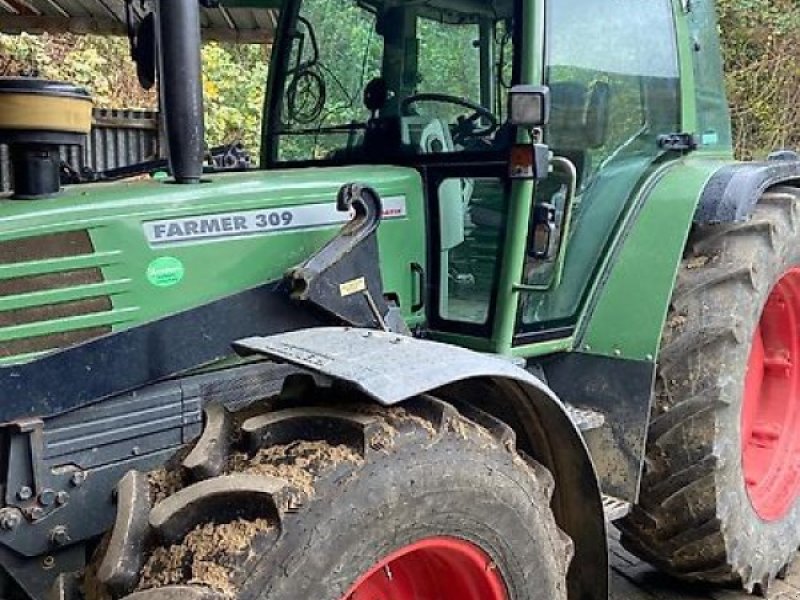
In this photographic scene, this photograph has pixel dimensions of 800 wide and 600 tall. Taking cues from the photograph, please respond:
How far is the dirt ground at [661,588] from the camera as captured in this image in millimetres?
3725

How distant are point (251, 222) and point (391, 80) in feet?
2.66

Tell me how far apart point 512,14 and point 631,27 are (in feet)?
2.00

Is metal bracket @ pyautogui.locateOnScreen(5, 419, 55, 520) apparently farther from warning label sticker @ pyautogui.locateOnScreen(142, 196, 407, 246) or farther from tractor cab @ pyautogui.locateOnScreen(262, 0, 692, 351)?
tractor cab @ pyautogui.locateOnScreen(262, 0, 692, 351)

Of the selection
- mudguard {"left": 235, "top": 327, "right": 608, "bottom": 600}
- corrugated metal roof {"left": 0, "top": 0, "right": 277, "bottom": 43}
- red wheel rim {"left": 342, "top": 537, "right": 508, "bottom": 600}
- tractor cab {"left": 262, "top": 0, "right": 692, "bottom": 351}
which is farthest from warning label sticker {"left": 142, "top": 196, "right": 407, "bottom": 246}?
corrugated metal roof {"left": 0, "top": 0, "right": 277, "bottom": 43}

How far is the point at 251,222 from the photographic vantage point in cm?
277

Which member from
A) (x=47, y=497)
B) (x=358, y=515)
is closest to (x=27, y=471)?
(x=47, y=497)

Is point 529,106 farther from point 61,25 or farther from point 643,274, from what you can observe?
point 61,25

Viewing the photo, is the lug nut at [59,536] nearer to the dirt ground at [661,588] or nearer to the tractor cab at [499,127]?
the tractor cab at [499,127]

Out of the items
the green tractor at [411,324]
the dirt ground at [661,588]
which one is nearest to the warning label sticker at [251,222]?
the green tractor at [411,324]

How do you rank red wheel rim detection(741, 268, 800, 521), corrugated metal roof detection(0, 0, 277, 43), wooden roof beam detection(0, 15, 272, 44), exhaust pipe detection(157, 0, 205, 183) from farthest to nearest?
wooden roof beam detection(0, 15, 272, 44) → corrugated metal roof detection(0, 0, 277, 43) → red wheel rim detection(741, 268, 800, 521) → exhaust pipe detection(157, 0, 205, 183)

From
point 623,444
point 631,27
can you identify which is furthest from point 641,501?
point 631,27

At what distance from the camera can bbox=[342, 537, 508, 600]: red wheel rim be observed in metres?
2.34

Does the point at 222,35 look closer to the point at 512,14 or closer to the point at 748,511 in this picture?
the point at 512,14

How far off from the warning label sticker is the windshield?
12.0 inches
